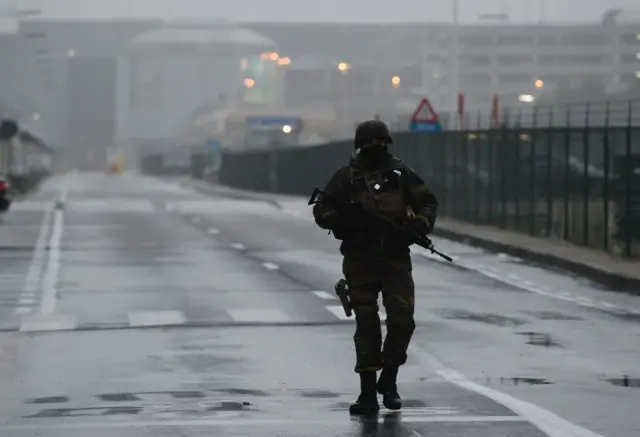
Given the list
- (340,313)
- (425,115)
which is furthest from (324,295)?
(425,115)

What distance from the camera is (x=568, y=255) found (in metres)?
31.4

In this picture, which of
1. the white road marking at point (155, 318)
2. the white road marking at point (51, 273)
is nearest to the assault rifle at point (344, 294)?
the white road marking at point (155, 318)

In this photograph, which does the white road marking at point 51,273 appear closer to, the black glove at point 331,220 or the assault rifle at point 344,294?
the assault rifle at point 344,294

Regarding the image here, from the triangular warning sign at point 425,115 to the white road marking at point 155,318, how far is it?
30062 mm

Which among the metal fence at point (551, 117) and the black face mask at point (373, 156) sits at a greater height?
the black face mask at point (373, 156)

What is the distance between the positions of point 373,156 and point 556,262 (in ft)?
60.8

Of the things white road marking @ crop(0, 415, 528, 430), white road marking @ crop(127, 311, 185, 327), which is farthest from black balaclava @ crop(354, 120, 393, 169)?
white road marking @ crop(127, 311, 185, 327)

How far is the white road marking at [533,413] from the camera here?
1204 cm

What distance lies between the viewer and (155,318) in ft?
68.4

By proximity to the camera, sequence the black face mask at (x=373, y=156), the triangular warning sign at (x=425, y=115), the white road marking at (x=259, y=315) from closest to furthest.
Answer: the black face mask at (x=373, y=156) → the white road marking at (x=259, y=315) → the triangular warning sign at (x=425, y=115)

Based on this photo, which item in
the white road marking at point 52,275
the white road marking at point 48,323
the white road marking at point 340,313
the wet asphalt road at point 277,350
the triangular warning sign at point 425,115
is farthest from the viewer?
the triangular warning sign at point 425,115

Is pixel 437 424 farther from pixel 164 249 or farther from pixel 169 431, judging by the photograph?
pixel 164 249

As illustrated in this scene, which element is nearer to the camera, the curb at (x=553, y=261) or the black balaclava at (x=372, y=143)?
the black balaclava at (x=372, y=143)

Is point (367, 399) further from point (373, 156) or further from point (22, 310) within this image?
point (22, 310)
